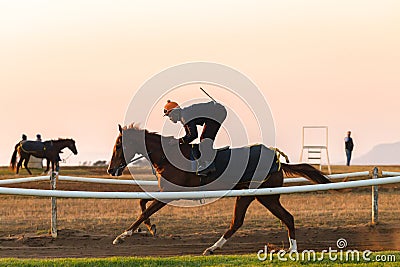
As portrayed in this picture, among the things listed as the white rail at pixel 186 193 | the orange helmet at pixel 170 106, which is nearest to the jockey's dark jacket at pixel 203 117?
the orange helmet at pixel 170 106

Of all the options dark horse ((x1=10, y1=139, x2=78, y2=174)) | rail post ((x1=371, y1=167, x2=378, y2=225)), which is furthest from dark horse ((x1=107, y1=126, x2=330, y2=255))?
dark horse ((x1=10, y1=139, x2=78, y2=174))

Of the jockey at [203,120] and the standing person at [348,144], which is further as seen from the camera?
the standing person at [348,144]

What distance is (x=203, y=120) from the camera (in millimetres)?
11672

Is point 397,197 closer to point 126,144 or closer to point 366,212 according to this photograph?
point 366,212

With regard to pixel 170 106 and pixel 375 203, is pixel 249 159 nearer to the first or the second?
pixel 170 106

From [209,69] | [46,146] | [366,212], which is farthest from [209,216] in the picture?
[46,146]

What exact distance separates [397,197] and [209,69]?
41.8 ft

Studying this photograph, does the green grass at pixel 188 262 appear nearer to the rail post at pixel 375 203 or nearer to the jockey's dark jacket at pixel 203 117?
the jockey's dark jacket at pixel 203 117

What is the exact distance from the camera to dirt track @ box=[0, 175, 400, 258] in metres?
11.8

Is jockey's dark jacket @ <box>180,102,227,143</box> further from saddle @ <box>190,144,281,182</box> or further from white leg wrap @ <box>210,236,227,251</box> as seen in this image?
white leg wrap @ <box>210,236,227,251</box>

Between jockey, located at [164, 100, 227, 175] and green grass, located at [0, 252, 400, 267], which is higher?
jockey, located at [164, 100, 227, 175]

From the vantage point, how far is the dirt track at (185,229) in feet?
38.8

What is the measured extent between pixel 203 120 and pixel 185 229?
352 cm

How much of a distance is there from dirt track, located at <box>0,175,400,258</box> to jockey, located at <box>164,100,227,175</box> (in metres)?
1.40
